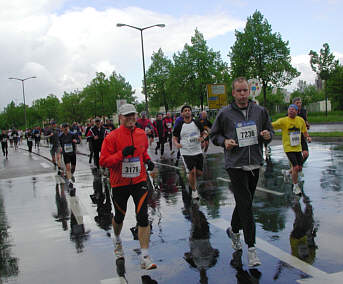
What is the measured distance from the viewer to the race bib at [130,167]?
4.92m

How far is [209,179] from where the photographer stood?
35.3 feet

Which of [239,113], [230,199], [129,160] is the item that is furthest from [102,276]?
[230,199]

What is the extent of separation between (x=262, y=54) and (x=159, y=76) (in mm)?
19970

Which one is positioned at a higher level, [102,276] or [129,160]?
[129,160]

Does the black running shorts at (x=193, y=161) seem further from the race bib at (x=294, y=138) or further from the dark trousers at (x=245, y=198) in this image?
the dark trousers at (x=245, y=198)

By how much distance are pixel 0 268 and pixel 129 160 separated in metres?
2.03

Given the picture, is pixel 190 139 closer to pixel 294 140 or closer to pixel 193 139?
pixel 193 139

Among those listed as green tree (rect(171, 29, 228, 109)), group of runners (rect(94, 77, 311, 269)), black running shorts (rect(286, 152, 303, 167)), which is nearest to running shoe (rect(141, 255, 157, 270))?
group of runners (rect(94, 77, 311, 269))

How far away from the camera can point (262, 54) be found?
41.0 meters

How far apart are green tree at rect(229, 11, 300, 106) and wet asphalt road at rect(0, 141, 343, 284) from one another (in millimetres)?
31745

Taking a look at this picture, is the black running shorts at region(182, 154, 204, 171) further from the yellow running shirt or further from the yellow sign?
the yellow sign

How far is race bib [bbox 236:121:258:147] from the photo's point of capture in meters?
4.68

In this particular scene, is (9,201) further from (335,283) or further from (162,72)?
(162,72)

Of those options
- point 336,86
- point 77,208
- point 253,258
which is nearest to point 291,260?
point 253,258
